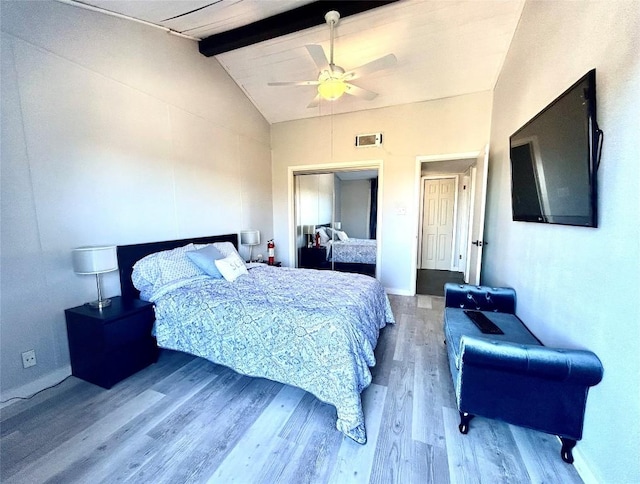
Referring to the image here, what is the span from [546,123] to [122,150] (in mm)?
3535

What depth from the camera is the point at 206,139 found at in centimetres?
342

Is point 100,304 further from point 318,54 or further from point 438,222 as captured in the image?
point 438,222

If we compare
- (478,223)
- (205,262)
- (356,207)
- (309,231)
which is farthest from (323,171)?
(205,262)

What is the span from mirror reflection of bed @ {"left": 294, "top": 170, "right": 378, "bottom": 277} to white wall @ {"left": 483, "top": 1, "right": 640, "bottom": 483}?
277cm

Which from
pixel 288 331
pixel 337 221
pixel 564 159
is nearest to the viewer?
pixel 564 159

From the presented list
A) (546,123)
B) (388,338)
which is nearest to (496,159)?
(546,123)

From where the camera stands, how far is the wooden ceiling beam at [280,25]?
2523 mm

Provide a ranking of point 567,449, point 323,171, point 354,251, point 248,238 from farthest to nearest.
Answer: point 354,251
point 323,171
point 248,238
point 567,449

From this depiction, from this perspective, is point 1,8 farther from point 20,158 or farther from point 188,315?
point 188,315

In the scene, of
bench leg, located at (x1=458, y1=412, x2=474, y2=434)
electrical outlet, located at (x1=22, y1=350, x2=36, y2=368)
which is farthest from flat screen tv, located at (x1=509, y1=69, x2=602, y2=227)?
electrical outlet, located at (x1=22, y1=350, x2=36, y2=368)

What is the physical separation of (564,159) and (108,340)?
3.37 m

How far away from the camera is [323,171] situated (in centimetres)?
463

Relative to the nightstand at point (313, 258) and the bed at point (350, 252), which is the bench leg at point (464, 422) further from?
the nightstand at point (313, 258)

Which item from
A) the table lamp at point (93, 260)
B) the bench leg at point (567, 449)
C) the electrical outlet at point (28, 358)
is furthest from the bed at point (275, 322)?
the bench leg at point (567, 449)
